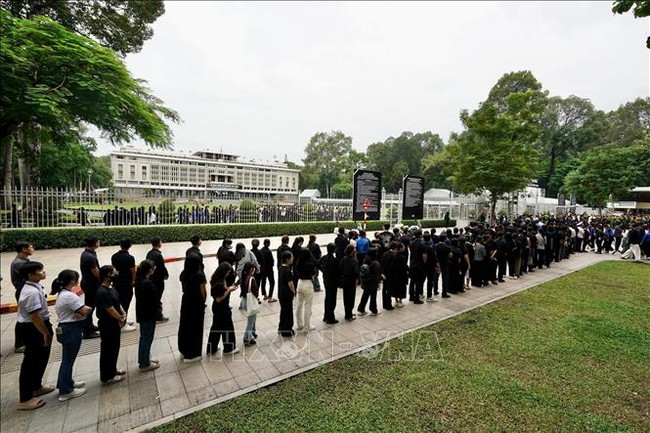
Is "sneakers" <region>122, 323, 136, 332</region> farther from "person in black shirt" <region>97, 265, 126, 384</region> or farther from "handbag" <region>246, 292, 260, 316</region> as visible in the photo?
"handbag" <region>246, 292, 260, 316</region>

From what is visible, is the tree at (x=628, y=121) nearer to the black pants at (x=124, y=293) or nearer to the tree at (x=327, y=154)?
the tree at (x=327, y=154)

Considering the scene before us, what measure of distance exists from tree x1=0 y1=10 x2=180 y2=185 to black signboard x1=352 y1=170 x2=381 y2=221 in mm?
7501

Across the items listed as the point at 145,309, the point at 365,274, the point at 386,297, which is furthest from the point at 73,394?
the point at 386,297

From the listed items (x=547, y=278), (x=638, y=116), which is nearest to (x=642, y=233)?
(x=547, y=278)

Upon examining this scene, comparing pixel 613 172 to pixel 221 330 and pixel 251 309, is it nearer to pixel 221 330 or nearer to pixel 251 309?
pixel 251 309

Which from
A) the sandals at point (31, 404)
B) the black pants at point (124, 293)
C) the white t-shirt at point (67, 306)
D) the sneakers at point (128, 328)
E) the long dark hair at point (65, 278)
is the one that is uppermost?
the long dark hair at point (65, 278)

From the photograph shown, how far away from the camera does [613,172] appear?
2645cm

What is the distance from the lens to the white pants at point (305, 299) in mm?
5316

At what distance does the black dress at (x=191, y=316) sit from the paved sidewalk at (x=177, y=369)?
23 cm

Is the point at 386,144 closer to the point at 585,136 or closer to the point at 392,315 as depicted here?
the point at 585,136

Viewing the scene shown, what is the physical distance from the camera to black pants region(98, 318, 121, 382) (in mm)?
3781

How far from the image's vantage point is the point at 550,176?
51.7 meters

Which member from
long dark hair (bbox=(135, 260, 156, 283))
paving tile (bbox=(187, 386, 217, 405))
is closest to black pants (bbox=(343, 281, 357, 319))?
paving tile (bbox=(187, 386, 217, 405))

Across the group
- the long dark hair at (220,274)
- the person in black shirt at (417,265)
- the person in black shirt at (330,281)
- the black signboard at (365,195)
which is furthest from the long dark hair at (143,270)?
the black signboard at (365,195)
